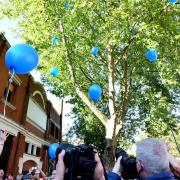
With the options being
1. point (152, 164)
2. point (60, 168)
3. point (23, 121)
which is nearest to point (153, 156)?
point (152, 164)

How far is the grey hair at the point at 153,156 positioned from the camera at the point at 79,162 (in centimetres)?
42

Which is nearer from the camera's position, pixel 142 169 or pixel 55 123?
pixel 142 169

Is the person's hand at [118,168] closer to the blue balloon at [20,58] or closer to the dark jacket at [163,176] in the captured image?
the dark jacket at [163,176]

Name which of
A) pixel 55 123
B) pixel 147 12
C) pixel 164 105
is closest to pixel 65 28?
pixel 147 12

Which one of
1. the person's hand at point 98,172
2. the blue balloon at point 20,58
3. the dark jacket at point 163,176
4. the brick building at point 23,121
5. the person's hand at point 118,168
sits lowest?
the dark jacket at point 163,176

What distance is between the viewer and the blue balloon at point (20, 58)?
259 inches

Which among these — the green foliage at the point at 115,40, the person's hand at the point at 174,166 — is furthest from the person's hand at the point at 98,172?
the green foliage at the point at 115,40

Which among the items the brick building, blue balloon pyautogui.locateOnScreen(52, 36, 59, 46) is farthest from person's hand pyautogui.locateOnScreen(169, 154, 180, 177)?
the brick building

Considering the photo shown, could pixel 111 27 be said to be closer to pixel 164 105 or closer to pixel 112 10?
pixel 112 10

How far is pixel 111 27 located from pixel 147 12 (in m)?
1.92

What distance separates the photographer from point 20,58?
21.5ft

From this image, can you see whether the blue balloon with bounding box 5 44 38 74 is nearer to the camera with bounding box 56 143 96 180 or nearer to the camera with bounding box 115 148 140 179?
the camera with bounding box 115 148 140 179

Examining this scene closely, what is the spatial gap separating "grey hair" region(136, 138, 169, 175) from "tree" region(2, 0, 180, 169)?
9452 millimetres

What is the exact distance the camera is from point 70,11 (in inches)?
529
